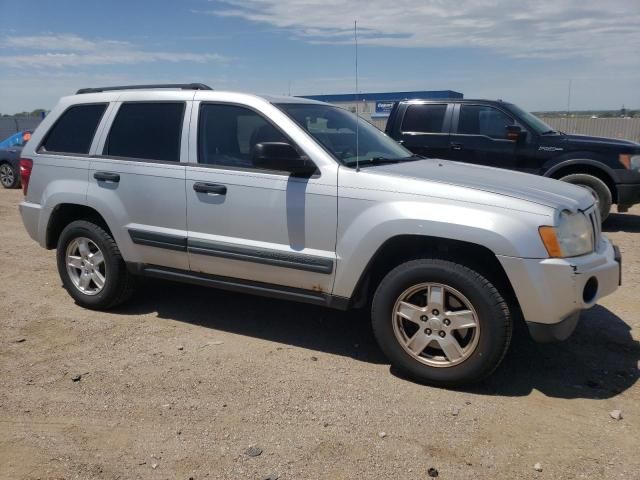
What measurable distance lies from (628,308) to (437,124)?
5.05 metres

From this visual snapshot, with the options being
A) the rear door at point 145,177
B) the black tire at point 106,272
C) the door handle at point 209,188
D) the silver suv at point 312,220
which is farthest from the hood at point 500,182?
the black tire at point 106,272

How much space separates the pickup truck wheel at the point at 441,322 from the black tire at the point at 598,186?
610 centimetres

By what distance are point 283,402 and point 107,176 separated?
8.16ft

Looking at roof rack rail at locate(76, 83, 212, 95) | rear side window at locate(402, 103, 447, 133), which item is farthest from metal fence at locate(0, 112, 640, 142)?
roof rack rail at locate(76, 83, 212, 95)

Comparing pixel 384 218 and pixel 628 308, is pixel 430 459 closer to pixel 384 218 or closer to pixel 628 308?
pixel 384 218

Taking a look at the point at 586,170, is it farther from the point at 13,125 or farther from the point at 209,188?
the point at 13,125

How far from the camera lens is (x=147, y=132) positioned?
4914mm

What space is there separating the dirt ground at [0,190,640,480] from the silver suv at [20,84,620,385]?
1.25 feet

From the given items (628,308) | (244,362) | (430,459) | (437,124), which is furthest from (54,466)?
(437,124)

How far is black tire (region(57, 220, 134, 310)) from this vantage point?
5090mm

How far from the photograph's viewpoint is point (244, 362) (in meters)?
4.28

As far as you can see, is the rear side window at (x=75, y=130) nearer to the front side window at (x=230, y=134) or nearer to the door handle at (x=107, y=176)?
the door handle at (x=107, y=176)

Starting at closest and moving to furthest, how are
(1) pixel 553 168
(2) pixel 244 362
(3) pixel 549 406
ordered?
(3) pixel 549 406 → (2) pixel 244 362 → (1) pixel 553 168

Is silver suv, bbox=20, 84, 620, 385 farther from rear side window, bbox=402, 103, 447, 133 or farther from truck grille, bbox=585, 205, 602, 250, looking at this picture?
rear side window, bbox=402, 103, 447, 133
